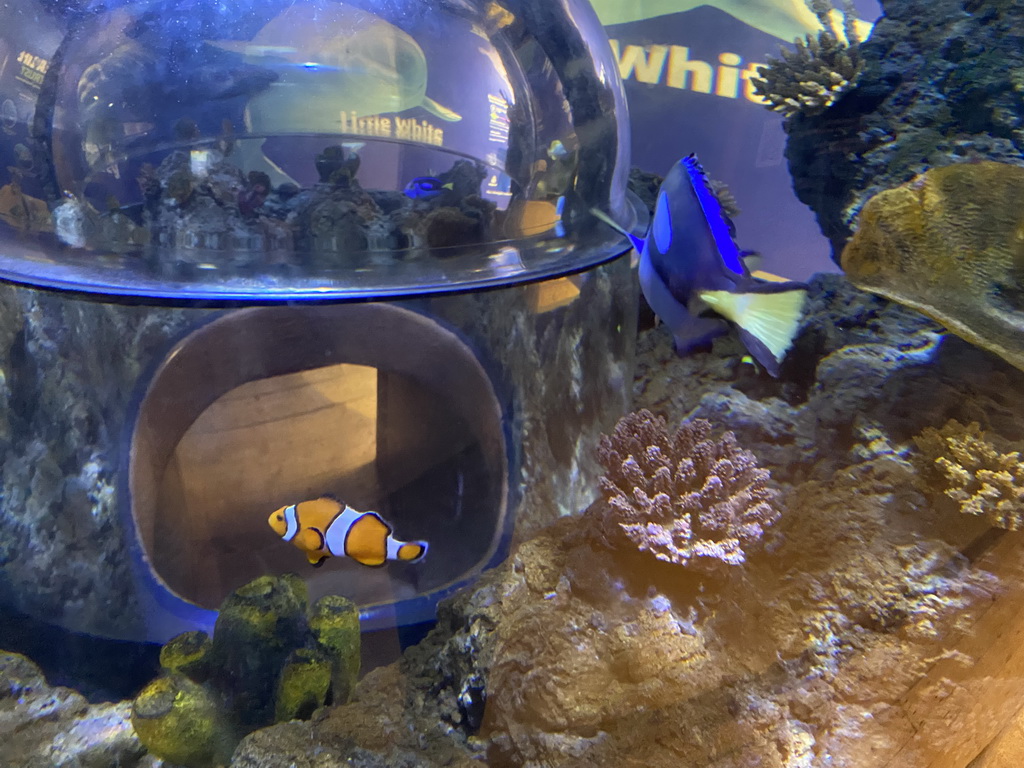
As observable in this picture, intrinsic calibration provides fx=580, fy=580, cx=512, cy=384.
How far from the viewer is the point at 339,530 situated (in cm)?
176

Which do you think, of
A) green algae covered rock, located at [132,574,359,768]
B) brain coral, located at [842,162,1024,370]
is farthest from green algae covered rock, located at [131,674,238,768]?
brain coral, located at [842,162,1024,370]

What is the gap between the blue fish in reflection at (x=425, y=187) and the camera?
1.73 metres

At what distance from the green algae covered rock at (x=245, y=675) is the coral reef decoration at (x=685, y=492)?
95cm

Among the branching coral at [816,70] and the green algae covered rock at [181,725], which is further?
the branching coral at [816,70]

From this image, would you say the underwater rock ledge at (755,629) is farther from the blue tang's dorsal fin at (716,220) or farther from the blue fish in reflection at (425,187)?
the blue fish in reflection at (425,187)

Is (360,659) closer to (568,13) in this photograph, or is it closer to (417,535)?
(417,535)

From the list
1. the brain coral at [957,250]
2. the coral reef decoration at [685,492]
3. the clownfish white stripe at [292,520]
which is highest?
the brain coral at [957,250]

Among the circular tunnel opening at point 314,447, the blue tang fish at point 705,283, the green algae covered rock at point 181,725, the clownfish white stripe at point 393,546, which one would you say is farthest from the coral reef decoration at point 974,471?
the green algae covered rock at point 181,725

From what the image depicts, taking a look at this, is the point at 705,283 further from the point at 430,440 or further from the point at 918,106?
the point at 918,106

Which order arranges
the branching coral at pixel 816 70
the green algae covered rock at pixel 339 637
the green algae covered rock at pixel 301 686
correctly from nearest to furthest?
the green algae covered rock at pixel 301 686 → the green algae covered rock at pixel 339 637 → the branching coral at pixel 816 70

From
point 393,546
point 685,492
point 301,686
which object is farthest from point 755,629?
point 301,686

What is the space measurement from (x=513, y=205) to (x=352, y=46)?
0.66 metres

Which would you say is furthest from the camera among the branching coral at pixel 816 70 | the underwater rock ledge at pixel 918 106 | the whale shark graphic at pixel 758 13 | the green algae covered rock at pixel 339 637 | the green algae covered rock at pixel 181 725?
the whale shark graphic at pixel 758 13

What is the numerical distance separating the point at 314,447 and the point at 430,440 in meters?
0.38
